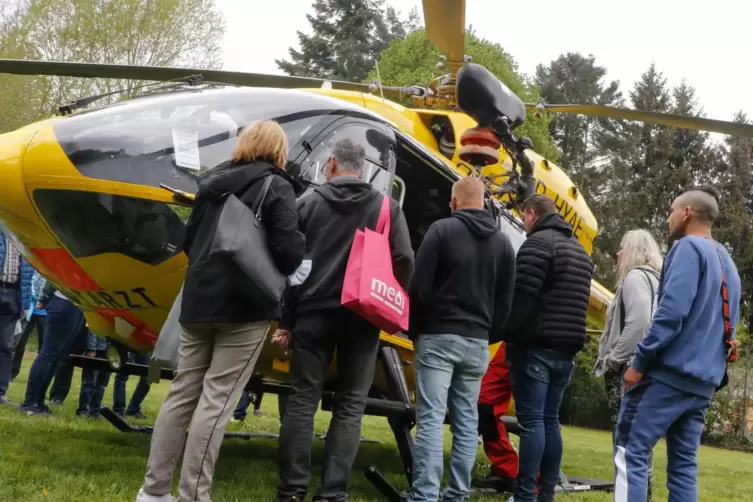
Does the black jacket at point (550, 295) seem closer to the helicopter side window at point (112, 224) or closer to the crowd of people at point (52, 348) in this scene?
the helicopter side window at point (112, 224)

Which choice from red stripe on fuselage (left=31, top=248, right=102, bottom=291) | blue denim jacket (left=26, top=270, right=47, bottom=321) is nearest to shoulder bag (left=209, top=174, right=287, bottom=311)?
red stripe on fuselage (left=31, top=248, right=102, bottom=291)

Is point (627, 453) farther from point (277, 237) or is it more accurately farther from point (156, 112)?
point (156, 112)

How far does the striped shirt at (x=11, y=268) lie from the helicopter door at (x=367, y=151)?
155 inches

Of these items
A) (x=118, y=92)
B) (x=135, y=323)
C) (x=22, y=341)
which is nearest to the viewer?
(x=135, y=323)

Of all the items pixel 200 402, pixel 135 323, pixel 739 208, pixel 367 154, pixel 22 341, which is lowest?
pixel 22 341

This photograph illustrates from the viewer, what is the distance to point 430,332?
4277 mm

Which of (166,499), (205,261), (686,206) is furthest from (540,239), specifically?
(166,499)

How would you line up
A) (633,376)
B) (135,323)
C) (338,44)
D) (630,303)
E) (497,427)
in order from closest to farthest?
(633,376) → (135,323) → (630,303) → (497,427) → (338,44)

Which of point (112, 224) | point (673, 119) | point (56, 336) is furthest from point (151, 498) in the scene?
point (673, 119)

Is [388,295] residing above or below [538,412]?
above

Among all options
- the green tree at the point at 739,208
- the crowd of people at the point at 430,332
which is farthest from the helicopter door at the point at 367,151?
the green tree at the point at 739,208

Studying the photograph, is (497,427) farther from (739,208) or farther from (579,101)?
(579,101)

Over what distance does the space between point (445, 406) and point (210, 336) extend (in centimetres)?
137

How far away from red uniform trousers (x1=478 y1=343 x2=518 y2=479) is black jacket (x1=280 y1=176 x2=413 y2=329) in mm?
2031
